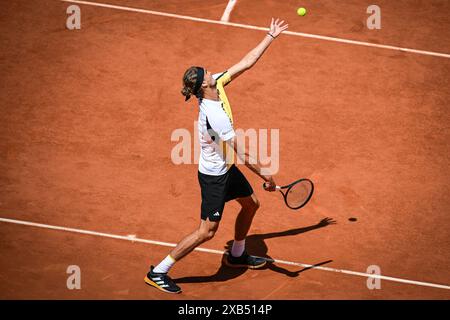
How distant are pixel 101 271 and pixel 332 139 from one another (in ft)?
15.0

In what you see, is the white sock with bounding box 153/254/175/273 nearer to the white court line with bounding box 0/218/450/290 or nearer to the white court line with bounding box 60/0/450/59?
the white court line with bounding box 0/218/450/290

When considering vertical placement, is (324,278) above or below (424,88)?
below

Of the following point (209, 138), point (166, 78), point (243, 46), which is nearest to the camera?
point (209, 138)

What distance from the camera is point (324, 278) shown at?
1073 cm

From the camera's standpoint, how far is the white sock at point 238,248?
10836 millimetres

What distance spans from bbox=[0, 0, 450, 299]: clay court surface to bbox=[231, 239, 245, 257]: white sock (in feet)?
0.77

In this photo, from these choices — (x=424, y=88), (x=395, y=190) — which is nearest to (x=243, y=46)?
(x=424, y=88)

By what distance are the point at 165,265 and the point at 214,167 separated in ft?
4.58

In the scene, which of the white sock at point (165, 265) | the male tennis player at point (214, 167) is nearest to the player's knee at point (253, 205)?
the male tennis player at point (214, 167)

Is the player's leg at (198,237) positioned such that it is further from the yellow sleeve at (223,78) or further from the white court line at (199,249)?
the yellow sleeve at (223,78)

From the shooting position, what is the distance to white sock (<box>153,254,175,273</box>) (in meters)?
10.2

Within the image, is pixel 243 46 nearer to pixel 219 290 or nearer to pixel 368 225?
pixel 368 225

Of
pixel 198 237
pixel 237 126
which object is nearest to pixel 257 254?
pixel 198 237

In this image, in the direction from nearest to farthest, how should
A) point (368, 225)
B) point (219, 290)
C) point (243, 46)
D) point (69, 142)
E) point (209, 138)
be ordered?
point (209, 138) → point (219, 290) → point (368, 225) → point (69, 142) → point (243, 46)
